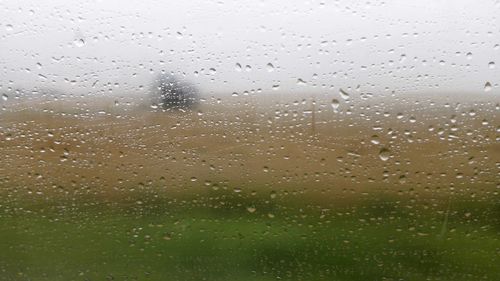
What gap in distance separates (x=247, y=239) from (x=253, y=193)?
0.47ft

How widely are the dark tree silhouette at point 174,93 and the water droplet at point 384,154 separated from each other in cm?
51

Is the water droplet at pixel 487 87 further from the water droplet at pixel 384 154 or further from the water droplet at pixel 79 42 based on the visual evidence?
the water droplet at pixel 79 42

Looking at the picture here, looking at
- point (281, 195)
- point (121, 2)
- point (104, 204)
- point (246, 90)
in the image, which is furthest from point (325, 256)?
point (121, 2)

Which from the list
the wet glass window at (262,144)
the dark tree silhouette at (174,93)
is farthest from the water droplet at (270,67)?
the dark tree silhouette at (174,93)

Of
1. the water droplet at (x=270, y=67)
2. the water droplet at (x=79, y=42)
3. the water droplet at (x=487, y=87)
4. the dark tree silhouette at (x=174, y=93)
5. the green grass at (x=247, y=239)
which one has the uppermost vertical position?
the water droplet at (x=79, y=42)

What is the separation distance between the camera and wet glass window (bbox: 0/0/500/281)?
102 cm

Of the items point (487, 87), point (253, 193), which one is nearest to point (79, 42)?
point (253, 193)

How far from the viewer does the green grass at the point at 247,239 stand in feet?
3.58

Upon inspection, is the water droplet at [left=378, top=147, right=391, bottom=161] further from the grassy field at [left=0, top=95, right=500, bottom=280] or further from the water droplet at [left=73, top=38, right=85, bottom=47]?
the water droplet at [left=73, top=38, right=85, bottom=47]

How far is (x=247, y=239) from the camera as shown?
112 centimetres

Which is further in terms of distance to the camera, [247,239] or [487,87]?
[247,239]

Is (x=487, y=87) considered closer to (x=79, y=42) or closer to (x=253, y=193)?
(x=253, y=193)

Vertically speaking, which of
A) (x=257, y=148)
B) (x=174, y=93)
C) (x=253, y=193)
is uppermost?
(x=174, y=93)

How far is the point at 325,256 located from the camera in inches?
44.6
